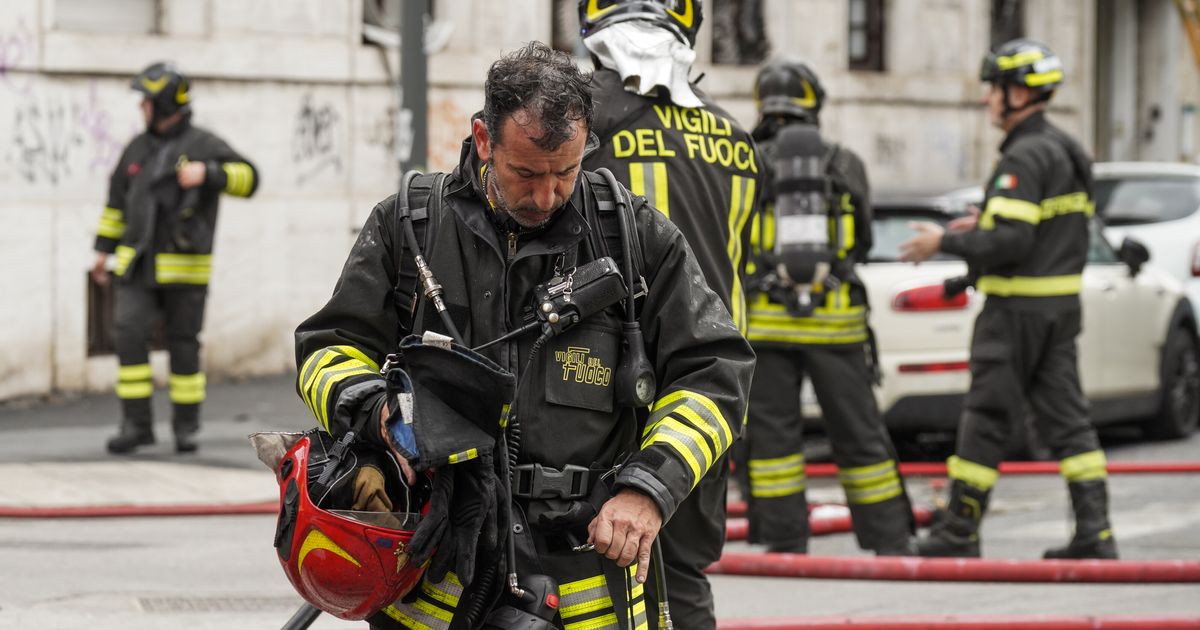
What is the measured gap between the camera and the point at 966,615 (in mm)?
6445

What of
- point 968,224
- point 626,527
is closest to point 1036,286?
point 968,224

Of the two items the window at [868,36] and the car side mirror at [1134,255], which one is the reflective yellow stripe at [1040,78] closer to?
the car side mirror at [1134,255]

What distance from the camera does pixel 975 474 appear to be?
761 centimetres

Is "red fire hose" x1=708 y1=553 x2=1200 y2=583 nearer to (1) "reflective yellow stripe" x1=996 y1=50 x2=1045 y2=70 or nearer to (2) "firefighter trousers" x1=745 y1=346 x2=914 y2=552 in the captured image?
(2) "firefighter trousers" x1=745 y1=346 x2=914 y2=552

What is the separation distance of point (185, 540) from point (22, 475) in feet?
5.72

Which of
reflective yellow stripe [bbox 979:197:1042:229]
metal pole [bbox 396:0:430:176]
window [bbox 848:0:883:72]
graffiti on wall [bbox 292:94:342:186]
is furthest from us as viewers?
window [bbox 848:0:883:72]

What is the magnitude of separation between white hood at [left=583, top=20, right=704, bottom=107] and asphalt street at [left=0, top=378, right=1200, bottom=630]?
2.29 m

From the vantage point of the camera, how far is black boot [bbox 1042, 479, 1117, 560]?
7.54 metres

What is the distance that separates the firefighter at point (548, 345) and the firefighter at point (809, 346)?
3.72 meters

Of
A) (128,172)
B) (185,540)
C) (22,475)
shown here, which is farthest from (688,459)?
(128,172)

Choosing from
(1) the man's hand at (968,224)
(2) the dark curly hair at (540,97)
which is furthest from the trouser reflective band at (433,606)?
(1) the man's hand at (968,224)

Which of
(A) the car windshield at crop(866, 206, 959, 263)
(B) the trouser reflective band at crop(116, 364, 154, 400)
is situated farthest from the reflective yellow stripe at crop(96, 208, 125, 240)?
(A) the car windshield at crop(866, 206, 959, 263)

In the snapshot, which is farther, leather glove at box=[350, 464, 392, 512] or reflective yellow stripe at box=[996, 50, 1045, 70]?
reflective yellow stripe at box=[996, 50, 1045, 70]

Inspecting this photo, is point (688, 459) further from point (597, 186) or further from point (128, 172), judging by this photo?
point (128, 172)
